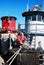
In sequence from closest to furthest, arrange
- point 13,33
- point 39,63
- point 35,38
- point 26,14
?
point 39,63, point 35,38, point 13,33, point 26,14

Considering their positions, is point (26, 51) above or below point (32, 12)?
below

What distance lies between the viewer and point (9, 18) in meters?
17.4

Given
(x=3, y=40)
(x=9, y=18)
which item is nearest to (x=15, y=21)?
(x=9, y=18)

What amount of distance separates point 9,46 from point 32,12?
3800mm

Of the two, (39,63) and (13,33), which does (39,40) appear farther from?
(39,63)

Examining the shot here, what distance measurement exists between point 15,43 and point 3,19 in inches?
123

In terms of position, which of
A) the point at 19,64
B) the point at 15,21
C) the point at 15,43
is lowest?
the point at 19,64

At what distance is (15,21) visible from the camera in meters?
18.2

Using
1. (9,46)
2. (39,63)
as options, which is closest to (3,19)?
(9,46)

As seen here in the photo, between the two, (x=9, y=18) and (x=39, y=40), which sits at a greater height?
(x=9, y=18)

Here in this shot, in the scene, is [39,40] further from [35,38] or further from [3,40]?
[3,40]

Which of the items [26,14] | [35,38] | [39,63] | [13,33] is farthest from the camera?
[26,14]

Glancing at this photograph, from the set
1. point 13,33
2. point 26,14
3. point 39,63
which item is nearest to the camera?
point 39,63

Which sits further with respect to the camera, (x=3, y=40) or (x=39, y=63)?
(x=3, y=40)
